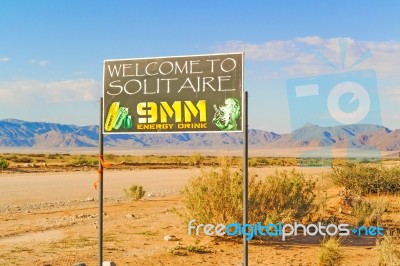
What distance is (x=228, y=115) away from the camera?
7688 millimetres

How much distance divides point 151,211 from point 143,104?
33.1 ft

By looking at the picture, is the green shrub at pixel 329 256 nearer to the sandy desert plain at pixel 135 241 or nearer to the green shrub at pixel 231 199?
the sandy desert plain at pixel 135 241

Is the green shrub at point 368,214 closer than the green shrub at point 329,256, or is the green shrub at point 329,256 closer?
the green shrub at point 329,256

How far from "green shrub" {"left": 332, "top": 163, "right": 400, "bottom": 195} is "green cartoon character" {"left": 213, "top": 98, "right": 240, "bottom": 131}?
576 inches

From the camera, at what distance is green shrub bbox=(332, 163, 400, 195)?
844 inches

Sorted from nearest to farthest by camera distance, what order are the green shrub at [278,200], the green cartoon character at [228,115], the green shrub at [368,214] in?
the green cartoon character at [228,115] → the green shrub at [278,200] → the green shrub at [368,214]

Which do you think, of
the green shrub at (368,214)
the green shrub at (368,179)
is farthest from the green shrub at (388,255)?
the green shrub at (368,179)

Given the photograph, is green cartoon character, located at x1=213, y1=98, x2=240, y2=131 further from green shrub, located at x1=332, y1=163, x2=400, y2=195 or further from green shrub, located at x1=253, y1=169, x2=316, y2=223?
green shrub, located at x1=332, y1=163, x2=400, y2=195

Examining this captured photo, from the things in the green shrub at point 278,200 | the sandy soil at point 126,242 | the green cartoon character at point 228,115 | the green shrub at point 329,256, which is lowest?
the sandy soil at point 126,242

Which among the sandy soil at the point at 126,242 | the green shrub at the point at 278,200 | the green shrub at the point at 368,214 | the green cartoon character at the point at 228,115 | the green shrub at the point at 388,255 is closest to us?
the green cartoon character at the point at 228,115

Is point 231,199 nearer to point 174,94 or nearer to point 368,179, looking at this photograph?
point 174,94

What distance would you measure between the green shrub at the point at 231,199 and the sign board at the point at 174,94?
4.06 metres

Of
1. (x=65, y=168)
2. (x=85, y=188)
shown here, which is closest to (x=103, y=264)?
(x=85, y=188)

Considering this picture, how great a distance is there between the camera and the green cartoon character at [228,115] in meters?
7.62
